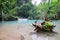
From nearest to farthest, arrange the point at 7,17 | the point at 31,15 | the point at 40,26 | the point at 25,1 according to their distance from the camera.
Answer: the point at 40,26 < the point at 7,17 < the point at 31,15 < the point at 25,1

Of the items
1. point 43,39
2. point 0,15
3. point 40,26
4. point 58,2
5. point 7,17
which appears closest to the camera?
point 43,39

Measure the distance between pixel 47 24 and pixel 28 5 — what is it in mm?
7802

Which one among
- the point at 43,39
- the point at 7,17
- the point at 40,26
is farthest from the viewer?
the point at 7,17

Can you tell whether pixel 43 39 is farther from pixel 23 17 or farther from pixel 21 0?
pixel 21 0

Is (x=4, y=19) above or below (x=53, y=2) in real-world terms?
below

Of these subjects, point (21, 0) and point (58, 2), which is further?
point (21, 0)

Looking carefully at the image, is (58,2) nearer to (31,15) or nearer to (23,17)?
(31,15)

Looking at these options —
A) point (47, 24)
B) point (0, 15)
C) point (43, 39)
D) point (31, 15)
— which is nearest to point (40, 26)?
point (47, 24)

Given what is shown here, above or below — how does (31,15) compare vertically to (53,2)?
below

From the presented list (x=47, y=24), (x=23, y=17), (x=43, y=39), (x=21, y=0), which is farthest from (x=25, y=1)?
(x=43, y=39)

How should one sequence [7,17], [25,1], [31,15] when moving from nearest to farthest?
[7,17], [31,15], [25,1]

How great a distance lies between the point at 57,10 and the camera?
12.0 m

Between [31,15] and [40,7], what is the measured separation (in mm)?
1190

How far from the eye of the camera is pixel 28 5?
13.6m
